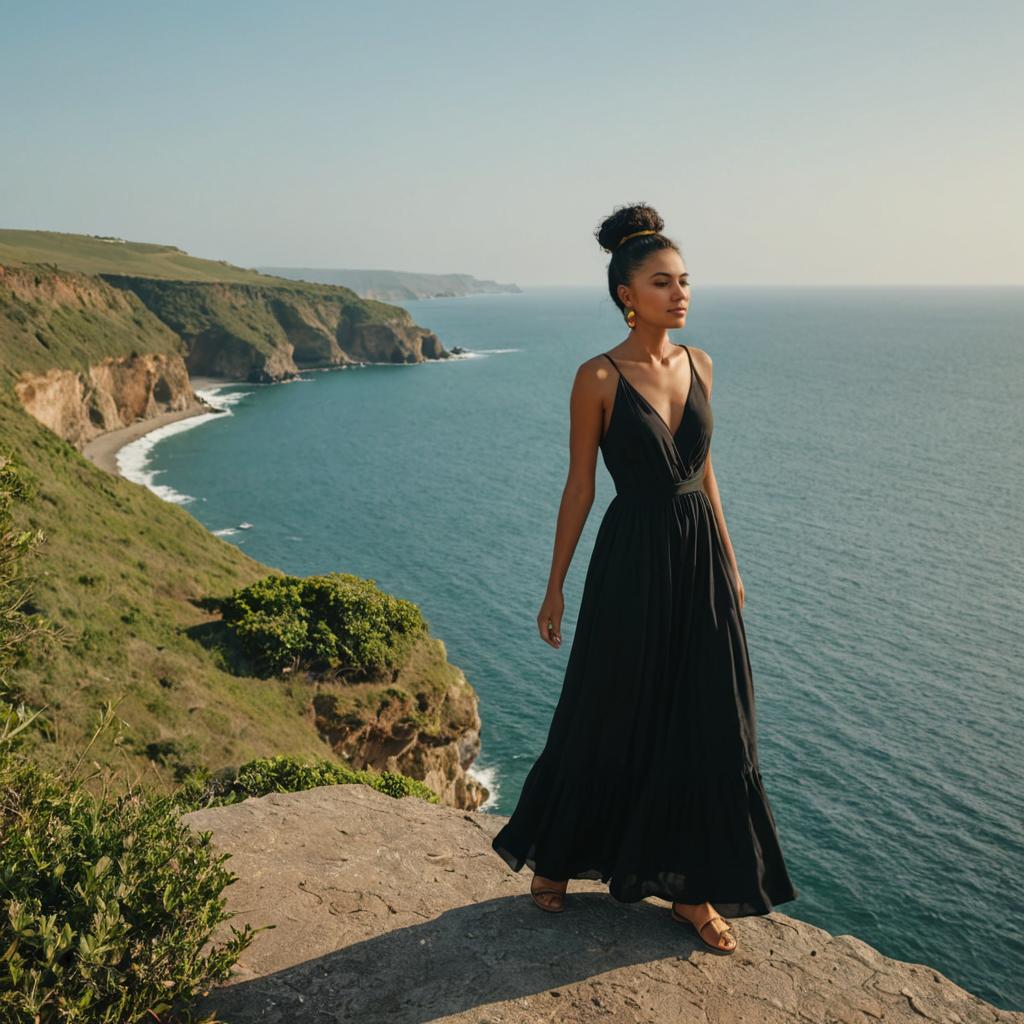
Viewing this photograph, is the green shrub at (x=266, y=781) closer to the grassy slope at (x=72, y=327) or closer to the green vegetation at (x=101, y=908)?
the green vegetation at (x=101, y=908)

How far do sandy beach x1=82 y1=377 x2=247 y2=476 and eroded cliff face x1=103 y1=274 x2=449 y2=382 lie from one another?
75.2ft

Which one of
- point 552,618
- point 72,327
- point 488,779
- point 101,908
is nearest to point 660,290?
point 552,618

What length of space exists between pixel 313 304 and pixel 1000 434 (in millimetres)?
93603

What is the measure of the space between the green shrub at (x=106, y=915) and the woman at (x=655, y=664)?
6.48 ft

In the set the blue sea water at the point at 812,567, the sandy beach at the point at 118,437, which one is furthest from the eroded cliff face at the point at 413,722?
the sandy beach at the point at 118,437

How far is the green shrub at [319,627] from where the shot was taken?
2219cm

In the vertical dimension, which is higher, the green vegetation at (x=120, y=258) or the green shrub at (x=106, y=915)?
the green vegetation at (x=120, y=258)

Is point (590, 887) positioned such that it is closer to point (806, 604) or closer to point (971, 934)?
point (971, 934)

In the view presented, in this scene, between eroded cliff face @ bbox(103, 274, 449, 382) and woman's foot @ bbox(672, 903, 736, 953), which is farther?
eroded cliff face @ bbox(103, 274, 449, 382)

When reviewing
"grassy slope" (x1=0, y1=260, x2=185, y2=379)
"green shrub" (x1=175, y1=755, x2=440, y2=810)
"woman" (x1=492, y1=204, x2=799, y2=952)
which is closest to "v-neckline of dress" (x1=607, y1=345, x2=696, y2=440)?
"woman" (x1=492, y1=204, x2=799, y2=952)

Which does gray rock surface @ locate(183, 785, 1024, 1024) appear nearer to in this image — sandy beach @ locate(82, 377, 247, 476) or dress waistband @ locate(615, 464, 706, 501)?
dress waistband @ locate(615, 464, 706, 501)

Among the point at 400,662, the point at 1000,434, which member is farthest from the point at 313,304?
the point at 400,662

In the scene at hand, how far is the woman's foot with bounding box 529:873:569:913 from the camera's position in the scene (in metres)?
5.25

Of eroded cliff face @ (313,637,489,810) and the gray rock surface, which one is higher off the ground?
the gray rock surface
